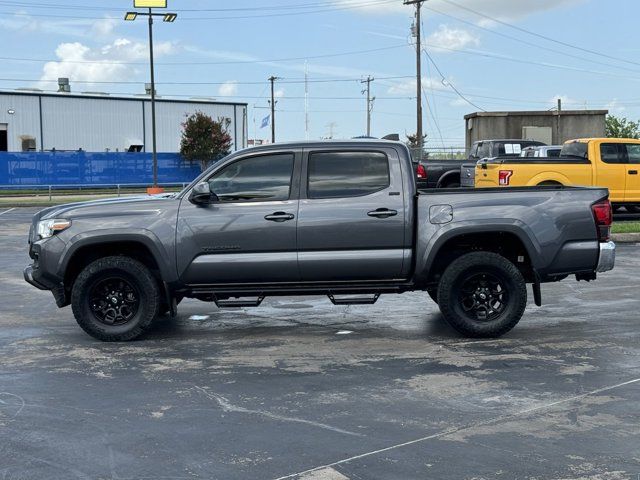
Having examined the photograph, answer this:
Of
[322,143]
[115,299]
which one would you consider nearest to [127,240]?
[115,299]

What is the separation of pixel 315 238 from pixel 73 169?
144 feet

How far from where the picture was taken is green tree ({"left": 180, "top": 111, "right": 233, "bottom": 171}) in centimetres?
5762

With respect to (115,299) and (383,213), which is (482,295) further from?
(115,299)

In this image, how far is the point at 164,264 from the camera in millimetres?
7828

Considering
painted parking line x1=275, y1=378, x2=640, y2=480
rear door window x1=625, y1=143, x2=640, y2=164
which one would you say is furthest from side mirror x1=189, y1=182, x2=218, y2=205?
rear door window x1=625, y1=143, x2=640, y2=164

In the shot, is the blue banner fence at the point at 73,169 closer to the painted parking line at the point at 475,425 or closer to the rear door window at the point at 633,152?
the rear door window at the point at 633,152

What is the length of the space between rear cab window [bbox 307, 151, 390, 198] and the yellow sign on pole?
3057 centimetres

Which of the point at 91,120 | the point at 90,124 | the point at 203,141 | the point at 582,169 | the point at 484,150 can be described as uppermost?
the point at 91,120

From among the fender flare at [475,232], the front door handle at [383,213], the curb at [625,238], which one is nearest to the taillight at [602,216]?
the fender flare at [475,232]

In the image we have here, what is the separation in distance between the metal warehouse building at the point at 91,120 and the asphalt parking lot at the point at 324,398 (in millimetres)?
56899

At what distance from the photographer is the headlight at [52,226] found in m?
7.89

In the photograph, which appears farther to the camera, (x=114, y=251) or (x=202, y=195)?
(x=114, y=251)

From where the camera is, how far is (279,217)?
25.6ft

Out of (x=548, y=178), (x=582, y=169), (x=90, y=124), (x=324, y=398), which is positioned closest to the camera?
(x=324, y=398)
